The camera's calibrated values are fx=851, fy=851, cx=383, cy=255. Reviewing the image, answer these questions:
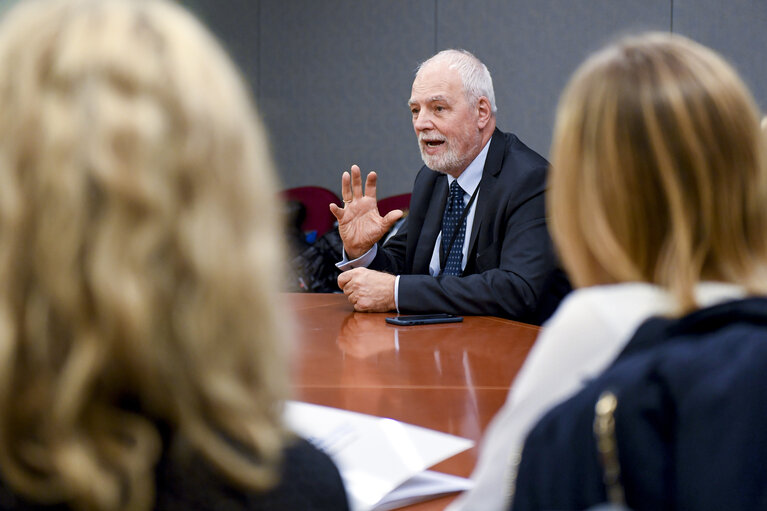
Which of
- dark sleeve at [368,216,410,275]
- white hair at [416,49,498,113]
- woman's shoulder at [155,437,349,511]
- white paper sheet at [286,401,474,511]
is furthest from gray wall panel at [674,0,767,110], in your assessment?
woman's shoulder at [155,437,349,511]

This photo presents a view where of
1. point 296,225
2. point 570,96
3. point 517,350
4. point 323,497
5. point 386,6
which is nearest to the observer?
point 323,497

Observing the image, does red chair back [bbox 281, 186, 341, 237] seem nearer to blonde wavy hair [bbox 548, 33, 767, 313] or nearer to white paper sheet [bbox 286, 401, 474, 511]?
white paper sheet [bbox 286, 401, 474, 511]

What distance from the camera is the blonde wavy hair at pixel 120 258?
617 mm

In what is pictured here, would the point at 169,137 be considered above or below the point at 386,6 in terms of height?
below

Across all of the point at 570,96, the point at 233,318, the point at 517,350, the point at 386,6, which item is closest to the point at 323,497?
the point at 233,318

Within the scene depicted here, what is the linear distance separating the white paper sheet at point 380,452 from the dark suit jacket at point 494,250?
3.79 feet

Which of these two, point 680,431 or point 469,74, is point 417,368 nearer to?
point 680,431

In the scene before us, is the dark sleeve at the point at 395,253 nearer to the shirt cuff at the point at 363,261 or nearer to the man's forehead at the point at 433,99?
the shirt cuff at the point at 363,261

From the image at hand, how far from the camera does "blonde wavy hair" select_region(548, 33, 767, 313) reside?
2.96ft

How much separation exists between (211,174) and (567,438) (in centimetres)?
41

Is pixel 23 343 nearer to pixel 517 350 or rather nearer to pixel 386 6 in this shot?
pixel 517 350

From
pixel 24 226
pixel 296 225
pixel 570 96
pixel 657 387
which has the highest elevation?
pixel 570 96

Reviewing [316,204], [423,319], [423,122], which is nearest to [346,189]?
[423,122]

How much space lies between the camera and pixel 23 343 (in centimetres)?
63
